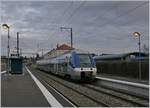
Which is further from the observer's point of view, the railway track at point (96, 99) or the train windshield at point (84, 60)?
the train windshield at point (84, 60)

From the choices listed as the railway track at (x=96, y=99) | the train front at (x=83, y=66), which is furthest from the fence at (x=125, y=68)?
the railway track at (x=96, y=99)

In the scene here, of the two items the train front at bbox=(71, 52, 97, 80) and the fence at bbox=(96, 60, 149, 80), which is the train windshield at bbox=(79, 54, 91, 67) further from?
the fence at bbox=(96, 60, 149, 80)

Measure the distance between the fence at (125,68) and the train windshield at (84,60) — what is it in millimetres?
9303

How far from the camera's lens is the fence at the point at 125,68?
40.5m

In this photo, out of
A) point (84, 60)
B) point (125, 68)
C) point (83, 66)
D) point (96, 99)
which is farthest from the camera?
point (125, 68)

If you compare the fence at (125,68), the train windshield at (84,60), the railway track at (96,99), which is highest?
the train windshield at (84,60)

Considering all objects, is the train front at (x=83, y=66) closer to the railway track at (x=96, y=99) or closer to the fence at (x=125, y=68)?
the railway track at (x=96, y=99)

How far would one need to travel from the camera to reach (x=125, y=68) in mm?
47281

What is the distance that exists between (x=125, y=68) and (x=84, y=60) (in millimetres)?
16069

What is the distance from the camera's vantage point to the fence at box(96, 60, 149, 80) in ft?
133

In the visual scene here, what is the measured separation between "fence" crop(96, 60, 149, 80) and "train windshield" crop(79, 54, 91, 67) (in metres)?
9.30

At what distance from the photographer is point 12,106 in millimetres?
14633

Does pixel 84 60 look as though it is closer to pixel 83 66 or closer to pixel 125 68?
pixel 83 66

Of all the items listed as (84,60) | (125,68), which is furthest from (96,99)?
(125,68)
